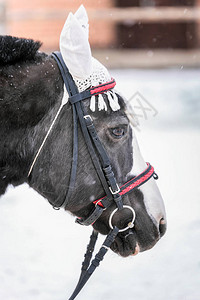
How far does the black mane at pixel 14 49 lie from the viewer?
2395 millimetres

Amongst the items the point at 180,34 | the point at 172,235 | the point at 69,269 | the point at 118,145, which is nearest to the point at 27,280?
the point at 69,269

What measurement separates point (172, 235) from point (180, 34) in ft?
35.9

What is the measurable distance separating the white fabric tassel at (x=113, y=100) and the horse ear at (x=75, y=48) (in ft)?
0.50

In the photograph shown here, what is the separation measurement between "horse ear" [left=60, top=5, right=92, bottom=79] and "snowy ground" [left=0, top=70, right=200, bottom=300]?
1142 millimetres

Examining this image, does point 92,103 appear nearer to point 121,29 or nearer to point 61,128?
point 61,128

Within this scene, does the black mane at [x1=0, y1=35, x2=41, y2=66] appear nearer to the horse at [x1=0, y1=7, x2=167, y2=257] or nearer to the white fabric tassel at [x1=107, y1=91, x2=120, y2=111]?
the horse at [x1=0, y1=7, x2=167, y2=257]

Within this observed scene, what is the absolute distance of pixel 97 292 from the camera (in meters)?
3.71

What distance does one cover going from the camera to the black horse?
7.84 feet

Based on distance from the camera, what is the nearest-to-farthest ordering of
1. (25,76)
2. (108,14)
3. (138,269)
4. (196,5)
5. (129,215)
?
(25,76) → (129,215) → (138,269) → (108,14) → (196,5)

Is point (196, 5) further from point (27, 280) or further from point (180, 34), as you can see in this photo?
point (27, 280)

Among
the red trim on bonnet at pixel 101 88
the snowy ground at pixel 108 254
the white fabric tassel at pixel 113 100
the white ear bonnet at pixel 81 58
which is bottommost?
the snowy ground at pixel 108 254

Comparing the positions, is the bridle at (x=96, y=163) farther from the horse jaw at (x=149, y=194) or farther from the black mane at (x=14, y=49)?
the black mane at (x=14, y=49)

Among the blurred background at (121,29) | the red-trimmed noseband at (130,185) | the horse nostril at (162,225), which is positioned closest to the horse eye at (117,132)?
the red-trimmed noseband at (130,185)

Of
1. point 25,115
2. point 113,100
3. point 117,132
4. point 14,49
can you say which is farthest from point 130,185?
point 14,49
